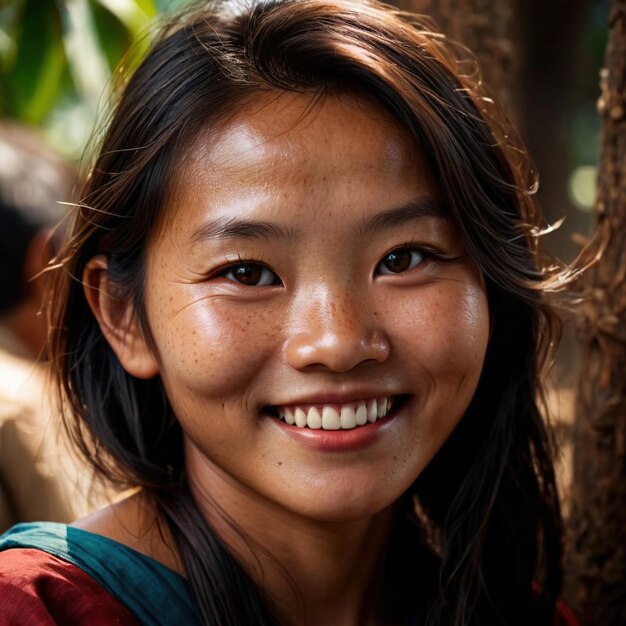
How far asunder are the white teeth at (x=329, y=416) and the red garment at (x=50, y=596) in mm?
378

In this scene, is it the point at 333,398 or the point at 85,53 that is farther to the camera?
the point at 85,53

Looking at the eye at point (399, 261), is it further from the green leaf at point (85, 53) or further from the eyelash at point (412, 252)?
the green leaf at point (85, 53)

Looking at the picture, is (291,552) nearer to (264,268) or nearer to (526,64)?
(264,268)

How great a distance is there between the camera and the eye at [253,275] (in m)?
1.58

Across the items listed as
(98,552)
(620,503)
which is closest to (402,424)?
(98,552)

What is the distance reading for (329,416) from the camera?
1586 mm

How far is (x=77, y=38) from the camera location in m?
4.33

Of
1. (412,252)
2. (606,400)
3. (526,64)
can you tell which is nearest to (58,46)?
(526,64)

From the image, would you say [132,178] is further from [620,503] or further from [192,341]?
[620,503]

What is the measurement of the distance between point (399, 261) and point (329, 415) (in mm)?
256

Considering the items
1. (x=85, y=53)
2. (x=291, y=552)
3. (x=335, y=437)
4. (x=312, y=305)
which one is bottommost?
(x=291, y=552)

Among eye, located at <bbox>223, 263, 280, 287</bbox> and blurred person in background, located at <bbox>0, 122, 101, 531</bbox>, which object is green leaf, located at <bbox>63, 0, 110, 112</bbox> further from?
eye, located at <bbox>223, 263, 280, 287</bbox>

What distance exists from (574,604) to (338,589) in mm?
701

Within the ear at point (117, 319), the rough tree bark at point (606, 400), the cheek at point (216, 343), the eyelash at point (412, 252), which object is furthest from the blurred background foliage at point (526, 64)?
the cheek at point (216, 343)
